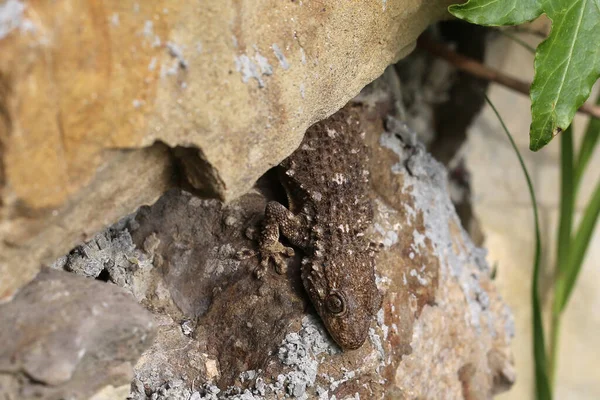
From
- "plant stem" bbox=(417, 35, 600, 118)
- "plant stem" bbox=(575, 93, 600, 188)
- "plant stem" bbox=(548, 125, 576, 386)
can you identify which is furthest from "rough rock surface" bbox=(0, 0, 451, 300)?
"plant stem" bbox=(575, 93, 600, 188)

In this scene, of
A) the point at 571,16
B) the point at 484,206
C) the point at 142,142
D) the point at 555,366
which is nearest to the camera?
the point at 142,142

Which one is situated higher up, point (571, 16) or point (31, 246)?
point (571, 16)

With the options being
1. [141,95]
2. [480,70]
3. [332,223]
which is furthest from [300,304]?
[480,70]

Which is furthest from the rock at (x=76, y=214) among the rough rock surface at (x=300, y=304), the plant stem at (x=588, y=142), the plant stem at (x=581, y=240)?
the plant stem at (x=581, y=240)

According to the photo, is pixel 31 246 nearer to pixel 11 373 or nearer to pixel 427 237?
pixel 11 373

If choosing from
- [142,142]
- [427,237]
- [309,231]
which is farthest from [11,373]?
[427,237]

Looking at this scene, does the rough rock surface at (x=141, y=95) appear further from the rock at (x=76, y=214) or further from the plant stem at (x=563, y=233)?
the plant stem at (x=563, y=233)

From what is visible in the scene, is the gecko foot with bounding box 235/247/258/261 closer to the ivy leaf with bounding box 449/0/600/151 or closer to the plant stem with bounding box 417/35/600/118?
the ivy leaf with bounding box 449/0/600/151
